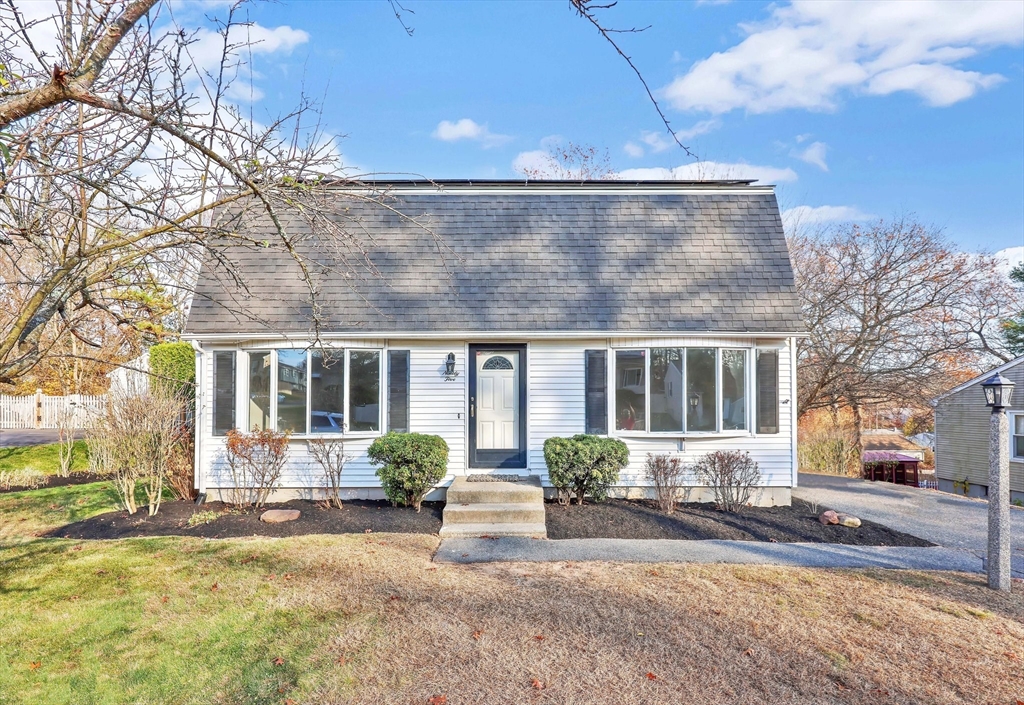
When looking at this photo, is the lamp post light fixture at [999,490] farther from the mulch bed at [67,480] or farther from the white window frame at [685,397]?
the mulch bed at [67,480]

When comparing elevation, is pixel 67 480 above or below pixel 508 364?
below

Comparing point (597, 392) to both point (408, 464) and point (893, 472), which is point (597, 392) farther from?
point (893, 472)

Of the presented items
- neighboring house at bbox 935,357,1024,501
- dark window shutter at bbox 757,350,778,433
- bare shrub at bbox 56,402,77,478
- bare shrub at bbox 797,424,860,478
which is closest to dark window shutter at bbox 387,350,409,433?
dark window shutter at bbox 757,350,778,433

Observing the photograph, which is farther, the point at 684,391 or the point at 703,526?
the point at 684,391

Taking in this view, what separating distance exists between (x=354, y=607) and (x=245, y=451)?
Answer: 450 cm

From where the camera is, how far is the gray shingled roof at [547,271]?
365 inches

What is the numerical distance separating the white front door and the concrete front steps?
41.8 inches

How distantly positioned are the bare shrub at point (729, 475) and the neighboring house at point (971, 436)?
43.0ft

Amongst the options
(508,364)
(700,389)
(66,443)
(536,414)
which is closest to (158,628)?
(536,414)

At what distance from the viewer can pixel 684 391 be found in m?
9.27

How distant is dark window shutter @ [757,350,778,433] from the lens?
923 centimetres

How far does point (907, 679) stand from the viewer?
12.5ft

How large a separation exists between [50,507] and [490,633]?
9151 millimetres

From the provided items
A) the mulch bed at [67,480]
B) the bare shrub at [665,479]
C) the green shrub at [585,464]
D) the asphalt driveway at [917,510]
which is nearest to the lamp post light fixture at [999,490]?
the asphalt driveway at [917,510]
